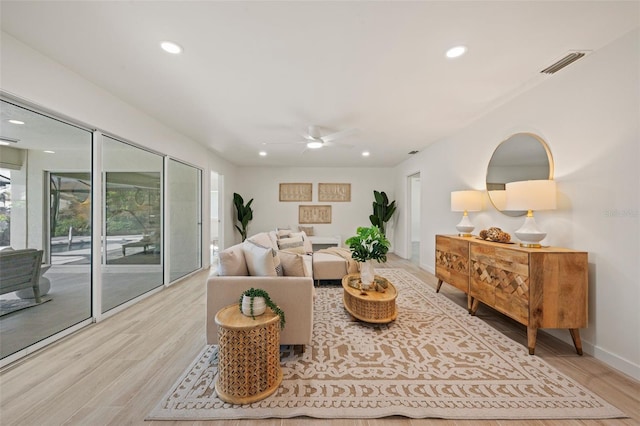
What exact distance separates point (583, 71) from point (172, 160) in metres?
A: 5.07

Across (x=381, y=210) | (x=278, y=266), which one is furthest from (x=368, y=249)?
(x=381, y=210)

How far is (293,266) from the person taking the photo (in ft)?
7.13

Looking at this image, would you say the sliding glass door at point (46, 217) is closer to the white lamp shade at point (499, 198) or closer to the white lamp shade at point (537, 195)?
the white lamp shade at point (537, 195)

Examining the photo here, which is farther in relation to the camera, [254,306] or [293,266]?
[293,266]

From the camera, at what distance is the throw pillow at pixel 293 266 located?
2160 mm

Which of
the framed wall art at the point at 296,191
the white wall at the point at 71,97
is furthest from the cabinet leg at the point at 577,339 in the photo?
the framed wall art at the point at 296,191

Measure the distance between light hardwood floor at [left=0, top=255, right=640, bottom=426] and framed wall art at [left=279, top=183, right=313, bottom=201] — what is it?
4591mm

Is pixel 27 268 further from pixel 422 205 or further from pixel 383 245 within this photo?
pixel 422 205

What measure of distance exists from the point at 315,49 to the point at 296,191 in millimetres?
5164

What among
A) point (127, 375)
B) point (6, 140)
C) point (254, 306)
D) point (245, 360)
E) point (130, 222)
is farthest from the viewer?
point (130, 222)

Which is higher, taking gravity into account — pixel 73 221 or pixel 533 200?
pixel 533 200

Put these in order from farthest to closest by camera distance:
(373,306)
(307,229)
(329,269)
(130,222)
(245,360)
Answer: (307,229), (329,269), (130,222), (373,306), (245,360)

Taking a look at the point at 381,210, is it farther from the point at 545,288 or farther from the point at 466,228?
the point at 545,288

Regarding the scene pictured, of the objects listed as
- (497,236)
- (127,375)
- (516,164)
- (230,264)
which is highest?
(516,164)
